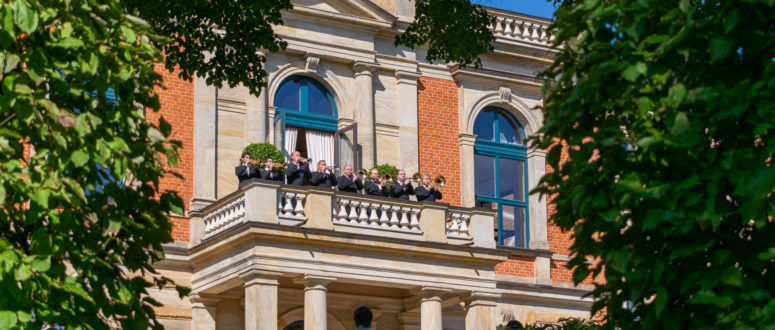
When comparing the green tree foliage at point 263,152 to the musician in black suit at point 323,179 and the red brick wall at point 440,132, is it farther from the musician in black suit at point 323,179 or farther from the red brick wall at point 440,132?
the red brick wall at point 440,132

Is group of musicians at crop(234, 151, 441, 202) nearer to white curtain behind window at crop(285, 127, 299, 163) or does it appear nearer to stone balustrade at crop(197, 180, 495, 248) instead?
stone balustrade at crop(197, 180, 495, 248)

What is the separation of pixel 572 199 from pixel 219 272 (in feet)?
44.0

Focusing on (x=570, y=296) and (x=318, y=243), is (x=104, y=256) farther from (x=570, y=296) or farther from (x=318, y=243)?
(x=570, y=296)

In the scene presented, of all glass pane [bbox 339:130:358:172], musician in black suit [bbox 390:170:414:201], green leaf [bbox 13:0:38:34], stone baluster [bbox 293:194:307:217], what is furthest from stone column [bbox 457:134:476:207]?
green leaf [bbox 13:0:38:34]

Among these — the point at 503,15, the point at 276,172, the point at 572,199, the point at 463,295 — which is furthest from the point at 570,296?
the point at 572,199

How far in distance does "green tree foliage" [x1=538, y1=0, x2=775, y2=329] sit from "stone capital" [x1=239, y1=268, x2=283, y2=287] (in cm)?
1216

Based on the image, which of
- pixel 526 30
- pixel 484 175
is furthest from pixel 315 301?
pixel 526 30

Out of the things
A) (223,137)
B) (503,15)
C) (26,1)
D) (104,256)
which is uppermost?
(503,15)

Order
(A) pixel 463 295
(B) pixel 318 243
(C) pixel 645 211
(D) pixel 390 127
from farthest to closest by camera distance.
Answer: (D) pixel 390 127 < (A) pixel 463 295 < (B) pixel 318 243 < (C) pixel 645 211

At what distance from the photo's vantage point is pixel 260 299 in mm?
20328

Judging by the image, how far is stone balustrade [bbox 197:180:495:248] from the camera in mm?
20656

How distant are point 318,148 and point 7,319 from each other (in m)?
16.5

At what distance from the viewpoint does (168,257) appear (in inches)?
861

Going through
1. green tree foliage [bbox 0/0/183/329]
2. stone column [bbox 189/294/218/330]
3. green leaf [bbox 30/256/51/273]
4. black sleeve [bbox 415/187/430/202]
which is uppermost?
black sleeve [bbox 415/187/430/202]
